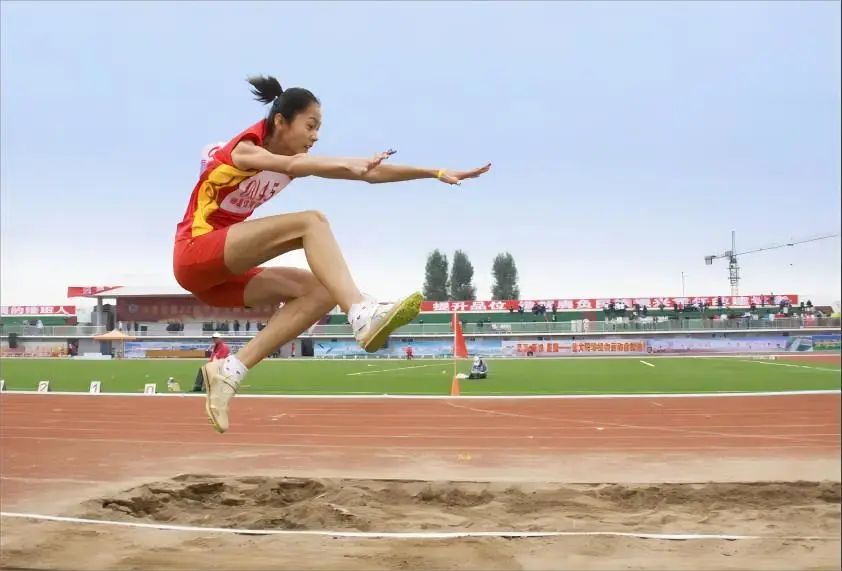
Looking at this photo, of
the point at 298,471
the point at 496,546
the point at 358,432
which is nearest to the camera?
the point at 496,546

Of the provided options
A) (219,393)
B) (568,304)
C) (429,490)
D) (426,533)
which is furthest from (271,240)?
(568,304)

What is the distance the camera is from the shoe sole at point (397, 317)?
3.23 meters

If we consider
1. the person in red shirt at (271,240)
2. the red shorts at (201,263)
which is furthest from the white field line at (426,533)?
the red shorts at (201,263)

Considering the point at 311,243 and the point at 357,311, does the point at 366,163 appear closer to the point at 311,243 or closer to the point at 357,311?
the point at 311,243

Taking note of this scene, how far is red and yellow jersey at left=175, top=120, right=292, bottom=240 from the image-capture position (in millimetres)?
3445

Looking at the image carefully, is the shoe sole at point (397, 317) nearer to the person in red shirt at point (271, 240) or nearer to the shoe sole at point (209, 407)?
the person in red shirt at point (271, 240)

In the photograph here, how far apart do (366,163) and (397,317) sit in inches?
29.5

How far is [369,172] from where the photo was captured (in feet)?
9.47

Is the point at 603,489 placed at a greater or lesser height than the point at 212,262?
lesser

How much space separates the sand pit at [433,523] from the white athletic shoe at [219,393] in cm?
229

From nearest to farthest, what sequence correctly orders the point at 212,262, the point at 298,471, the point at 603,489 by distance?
the point at 212,262 < the point at 603,489 < the point at 298,471

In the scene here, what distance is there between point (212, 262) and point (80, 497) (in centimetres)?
666

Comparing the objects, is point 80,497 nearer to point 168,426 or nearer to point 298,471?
point 298,471

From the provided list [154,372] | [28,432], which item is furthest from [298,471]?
[154,372]
